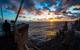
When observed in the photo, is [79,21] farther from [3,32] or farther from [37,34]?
[3,32]

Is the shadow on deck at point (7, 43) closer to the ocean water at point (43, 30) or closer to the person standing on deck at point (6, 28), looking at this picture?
the person standing on deck at point (6, 28)

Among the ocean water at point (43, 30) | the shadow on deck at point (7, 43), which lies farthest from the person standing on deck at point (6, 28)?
the ocean water at point (43, 30)

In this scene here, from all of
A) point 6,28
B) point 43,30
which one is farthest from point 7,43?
point 43,30

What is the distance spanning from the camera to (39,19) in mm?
3869

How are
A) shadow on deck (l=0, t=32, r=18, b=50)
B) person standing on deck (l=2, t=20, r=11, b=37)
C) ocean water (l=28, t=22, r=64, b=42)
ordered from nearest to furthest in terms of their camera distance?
shadow on deck (l=0, t=32, r=18, b=50), person standing on deck (l=2, t=20, r=11, b=37), ocean water (l=28, t=22, r=64, b=42)

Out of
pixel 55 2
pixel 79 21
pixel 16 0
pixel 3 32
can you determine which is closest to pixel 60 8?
pixel 55 2

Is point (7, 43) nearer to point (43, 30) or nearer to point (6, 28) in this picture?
point (6, 28)

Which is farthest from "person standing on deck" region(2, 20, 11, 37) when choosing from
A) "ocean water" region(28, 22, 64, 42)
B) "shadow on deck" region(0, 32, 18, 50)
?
"ocean water" region(28, 22, 64, 42)

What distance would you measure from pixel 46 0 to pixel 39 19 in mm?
360

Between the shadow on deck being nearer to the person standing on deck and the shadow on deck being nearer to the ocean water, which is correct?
the person standing on deck

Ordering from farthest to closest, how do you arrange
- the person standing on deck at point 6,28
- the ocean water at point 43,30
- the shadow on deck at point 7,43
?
the ocean water at point 43,30
the person standing on deck at point 6,28
the shadow on deck at point 7,43

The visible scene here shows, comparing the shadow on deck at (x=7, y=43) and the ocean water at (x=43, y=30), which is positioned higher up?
the ocean water at (x=43, y=30)

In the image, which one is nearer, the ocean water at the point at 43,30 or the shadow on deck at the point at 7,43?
the shadow on deck at the point at 7,43

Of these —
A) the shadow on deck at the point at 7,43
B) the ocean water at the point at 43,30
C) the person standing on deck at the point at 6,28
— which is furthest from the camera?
the ocean water at the point at 43,30
